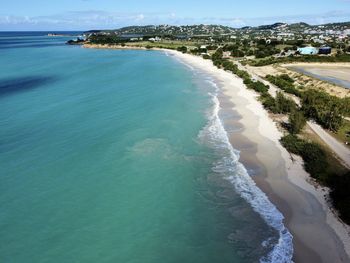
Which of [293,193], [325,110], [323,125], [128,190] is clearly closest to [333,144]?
[323,125]

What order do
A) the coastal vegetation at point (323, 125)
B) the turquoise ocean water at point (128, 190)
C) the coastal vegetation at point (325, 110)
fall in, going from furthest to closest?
the coastal vegetation at point (325, 110) < the coastal vegetation at point (323, 125) < the turquoise ocean water at point (128, 190)

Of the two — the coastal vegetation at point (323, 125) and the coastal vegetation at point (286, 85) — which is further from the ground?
the coastal vegetation at point (323, 125)

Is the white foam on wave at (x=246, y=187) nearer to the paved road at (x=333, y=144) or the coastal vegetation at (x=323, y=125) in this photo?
the coastal vegetation at (x=323, y=125)

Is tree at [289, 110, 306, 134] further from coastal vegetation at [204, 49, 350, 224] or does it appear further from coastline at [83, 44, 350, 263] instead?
coastline at [83, 44, 350, 263]

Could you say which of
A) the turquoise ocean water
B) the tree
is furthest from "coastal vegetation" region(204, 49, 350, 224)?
the turquoise ocean water

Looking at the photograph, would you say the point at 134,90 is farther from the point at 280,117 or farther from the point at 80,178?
the point at 80,178

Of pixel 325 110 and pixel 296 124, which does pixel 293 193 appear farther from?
pixel 325 110

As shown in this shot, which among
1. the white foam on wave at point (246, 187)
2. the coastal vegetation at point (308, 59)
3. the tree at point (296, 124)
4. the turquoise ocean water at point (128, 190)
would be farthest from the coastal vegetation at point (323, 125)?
the coastal vegetation at point (308, 59)
